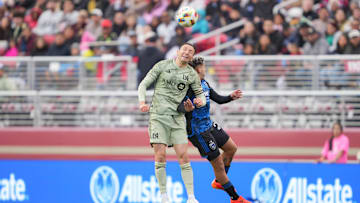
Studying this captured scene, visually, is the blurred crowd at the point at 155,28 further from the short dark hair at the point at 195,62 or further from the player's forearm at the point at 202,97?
the player's forearm at the point at 202,97

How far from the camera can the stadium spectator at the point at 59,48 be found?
1767cm

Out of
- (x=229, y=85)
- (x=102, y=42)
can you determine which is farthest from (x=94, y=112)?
(x=229, y=85)

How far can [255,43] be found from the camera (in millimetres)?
15859

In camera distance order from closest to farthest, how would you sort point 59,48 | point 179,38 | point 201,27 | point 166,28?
1. point 179,38
2. point 201,27
3. point 166,28
4. point 59,48

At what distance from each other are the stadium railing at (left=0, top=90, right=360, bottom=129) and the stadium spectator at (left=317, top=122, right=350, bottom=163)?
34.5 inches

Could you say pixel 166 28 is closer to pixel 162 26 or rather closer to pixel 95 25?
pixel 162 26

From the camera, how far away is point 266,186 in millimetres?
12500

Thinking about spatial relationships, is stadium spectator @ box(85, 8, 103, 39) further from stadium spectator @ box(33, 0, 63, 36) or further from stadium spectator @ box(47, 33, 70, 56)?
stadium spectator @ box(33, 0, 63, 36)

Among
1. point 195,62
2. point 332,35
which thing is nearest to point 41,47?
point 332,35

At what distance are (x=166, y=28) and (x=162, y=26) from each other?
129 mm

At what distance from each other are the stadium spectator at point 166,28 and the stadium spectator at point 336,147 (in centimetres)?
483

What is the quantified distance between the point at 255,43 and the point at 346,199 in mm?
4872

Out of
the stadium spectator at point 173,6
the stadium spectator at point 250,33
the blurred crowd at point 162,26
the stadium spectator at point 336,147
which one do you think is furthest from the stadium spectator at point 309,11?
the stadium spectator at point 173,6

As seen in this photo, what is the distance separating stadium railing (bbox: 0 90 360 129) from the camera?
1517cm
